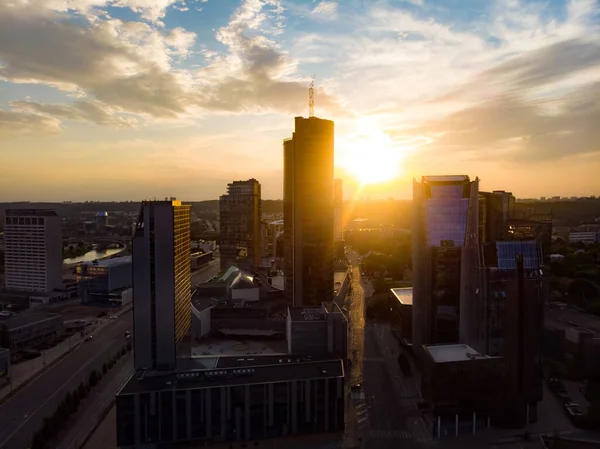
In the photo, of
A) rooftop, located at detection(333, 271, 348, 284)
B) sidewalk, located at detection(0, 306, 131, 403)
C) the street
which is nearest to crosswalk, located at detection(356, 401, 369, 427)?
the street

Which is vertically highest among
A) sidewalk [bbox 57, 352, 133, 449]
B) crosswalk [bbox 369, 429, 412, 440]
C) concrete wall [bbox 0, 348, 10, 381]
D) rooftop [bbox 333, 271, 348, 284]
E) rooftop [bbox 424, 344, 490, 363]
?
rooftop [bbox 424, 344, 490, 363]

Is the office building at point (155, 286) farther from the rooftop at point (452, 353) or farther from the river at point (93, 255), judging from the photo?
the river at point (93, 255)

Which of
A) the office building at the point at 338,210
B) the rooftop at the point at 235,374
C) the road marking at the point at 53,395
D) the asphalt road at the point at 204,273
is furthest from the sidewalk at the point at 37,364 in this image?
the office building at the point at 338,210

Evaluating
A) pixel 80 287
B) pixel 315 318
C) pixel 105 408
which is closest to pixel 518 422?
pixel 315 318

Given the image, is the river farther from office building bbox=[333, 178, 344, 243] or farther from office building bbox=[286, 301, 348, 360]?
office building bbox=[286, 301, 348, 360]

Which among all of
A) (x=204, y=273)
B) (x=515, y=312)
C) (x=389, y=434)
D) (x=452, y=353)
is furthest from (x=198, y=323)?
(x=204, y=273)

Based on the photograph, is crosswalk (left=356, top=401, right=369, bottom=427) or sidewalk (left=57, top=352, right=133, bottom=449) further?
crosswalk (left=356, top=401, right=369, bottom=427)

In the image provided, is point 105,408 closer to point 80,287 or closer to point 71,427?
point 71,427
